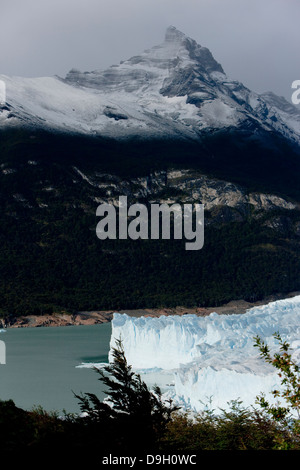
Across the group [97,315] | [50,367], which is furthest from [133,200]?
[50,367]

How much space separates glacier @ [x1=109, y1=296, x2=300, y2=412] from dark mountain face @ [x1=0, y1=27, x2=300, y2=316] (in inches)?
1785

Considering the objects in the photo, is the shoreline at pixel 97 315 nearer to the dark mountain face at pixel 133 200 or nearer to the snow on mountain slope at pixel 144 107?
the dark mountain face at pixel 133 200

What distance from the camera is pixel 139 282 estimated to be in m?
104

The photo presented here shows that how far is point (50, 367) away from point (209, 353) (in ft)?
56.9

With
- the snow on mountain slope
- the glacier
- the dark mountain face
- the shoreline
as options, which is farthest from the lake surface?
the snow on mountain slope

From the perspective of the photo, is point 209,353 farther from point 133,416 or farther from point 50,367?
point 133,416

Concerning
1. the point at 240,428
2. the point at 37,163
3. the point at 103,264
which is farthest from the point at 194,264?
the point at 240,428

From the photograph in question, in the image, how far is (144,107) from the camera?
17850 centimetres

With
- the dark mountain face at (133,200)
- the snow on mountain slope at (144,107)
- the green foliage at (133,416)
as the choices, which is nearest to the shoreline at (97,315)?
the dark mountain face at (133,200)

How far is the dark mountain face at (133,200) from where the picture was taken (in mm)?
99125

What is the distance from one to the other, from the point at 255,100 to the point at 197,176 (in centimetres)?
8624

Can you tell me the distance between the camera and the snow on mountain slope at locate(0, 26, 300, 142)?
152m

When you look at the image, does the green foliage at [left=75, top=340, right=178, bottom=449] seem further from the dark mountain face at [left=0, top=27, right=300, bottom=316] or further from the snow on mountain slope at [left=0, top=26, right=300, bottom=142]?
the snow on mountain slope at [left=0, top=26, right=300, bottom=142]

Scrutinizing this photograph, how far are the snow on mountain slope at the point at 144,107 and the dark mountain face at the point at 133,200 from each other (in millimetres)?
695
